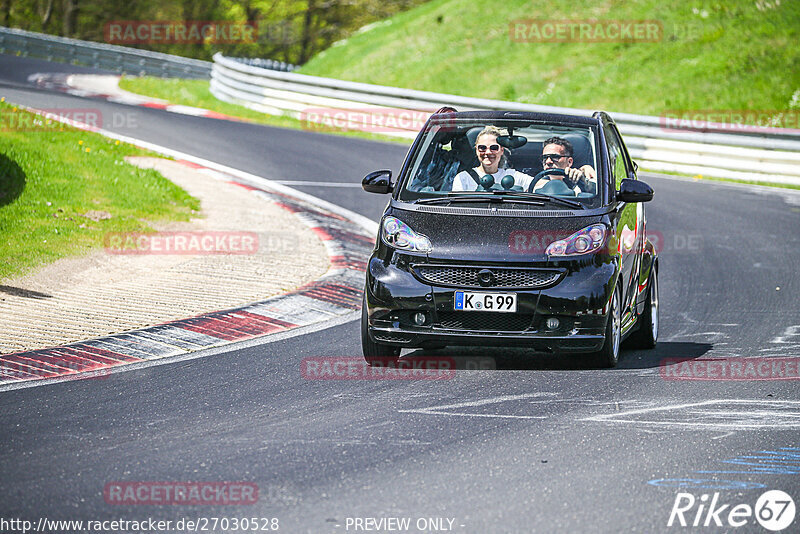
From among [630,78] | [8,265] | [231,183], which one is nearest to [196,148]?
[231,183]

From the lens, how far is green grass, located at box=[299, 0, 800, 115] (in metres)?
28.2

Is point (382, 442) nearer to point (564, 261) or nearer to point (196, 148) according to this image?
point (564, 261)

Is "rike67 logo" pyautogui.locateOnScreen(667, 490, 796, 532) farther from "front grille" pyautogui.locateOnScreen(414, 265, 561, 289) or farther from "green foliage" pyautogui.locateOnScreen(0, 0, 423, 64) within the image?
"green foliage" pyautogui.locateOnScreen(0, 0, 423, 64)

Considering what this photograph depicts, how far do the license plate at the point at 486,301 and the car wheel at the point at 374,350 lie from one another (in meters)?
0.78

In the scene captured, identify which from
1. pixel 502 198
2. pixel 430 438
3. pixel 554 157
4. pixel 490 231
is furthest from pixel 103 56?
pixel 430 438

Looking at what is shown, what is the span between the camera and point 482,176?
8633 millimetres

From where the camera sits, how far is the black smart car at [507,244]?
767cm

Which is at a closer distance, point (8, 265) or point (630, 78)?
point (8, 265)

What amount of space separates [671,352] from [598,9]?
26956 millimetres

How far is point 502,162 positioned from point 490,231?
109 centimetres

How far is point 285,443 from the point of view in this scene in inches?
242

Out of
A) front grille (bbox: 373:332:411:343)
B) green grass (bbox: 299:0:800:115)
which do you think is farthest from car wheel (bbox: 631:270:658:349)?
green grass (bbox: 299:0:800:115)

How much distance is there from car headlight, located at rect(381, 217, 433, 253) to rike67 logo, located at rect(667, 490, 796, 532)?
9.89 ft

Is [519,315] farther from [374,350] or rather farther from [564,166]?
[564,166]
